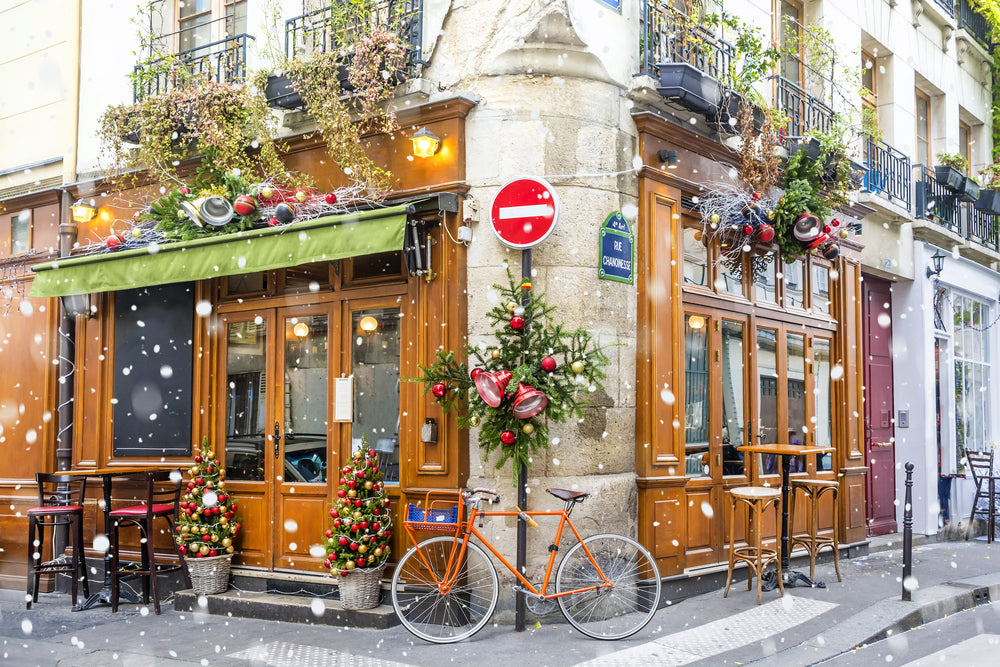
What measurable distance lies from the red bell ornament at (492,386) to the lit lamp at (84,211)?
17.7 feet

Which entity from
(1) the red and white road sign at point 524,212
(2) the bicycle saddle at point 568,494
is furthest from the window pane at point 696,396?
(1) the red and white road sign at point 524,212

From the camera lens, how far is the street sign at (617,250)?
25.4 feet

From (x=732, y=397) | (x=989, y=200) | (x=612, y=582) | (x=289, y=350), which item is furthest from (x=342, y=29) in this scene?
(x=989, y=200)

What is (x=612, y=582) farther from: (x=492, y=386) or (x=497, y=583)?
(x=492, y=386)

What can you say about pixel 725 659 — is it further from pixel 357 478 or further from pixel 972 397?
pixel 972 397

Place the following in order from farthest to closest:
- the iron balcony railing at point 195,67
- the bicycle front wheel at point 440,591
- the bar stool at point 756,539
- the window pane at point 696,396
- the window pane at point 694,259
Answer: the iron balcony railing at point 195,67, the window pane at point 694,259, the window pane at point 696,396, the bar stool at point 756,539, the bicycle front wheel at point 440,591

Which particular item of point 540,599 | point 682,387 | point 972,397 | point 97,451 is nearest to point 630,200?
point 682,387

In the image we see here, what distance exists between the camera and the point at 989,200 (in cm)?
1419

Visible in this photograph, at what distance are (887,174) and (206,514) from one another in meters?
9.40

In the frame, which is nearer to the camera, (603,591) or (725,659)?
(725,659)

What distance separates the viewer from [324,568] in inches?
324

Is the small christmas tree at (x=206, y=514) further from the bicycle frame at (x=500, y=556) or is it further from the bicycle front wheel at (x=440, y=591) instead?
the bicycle frame at (x=500, y=556)

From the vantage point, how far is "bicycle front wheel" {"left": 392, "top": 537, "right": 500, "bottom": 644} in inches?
273

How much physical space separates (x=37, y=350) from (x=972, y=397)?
12.7 meters
